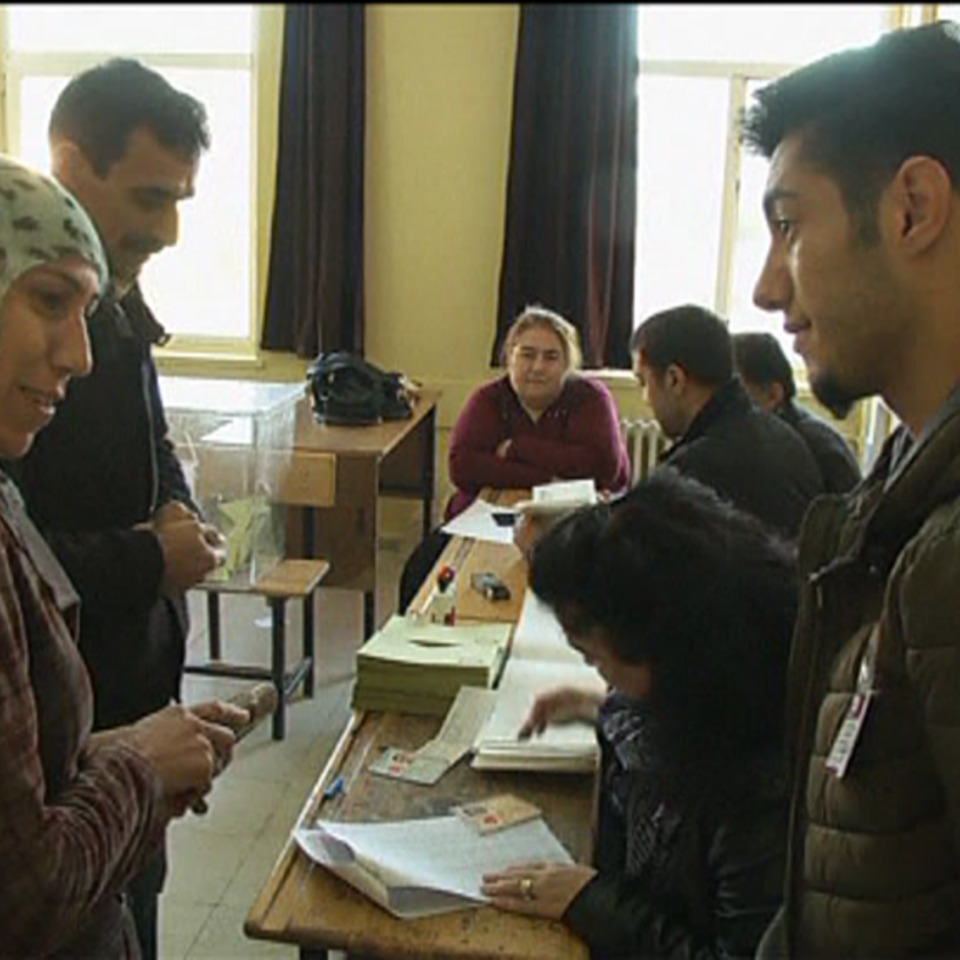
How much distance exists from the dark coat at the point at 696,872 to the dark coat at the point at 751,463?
1.15 m

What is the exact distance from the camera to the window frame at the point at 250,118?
207 inches

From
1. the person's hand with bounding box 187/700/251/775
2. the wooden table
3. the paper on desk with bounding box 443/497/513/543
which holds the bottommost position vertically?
the wooden table

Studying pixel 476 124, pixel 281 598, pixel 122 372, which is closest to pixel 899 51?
pixel 122 372

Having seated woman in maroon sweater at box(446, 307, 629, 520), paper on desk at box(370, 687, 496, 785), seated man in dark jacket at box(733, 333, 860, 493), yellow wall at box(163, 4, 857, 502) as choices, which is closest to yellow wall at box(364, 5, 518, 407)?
yellow wall at box(163, 4, 857, 502)

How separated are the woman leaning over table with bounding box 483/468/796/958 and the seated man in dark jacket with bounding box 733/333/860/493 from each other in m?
1.58

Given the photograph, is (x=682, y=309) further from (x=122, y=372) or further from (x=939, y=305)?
(x=939, y=305)

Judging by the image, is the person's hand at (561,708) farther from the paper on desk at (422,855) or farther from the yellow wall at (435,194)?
the yellow wall at (435,194)

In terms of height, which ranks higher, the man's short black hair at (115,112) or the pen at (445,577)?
the man's short black hair at (115,112)

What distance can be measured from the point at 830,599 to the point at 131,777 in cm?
65

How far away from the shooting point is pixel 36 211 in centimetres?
106

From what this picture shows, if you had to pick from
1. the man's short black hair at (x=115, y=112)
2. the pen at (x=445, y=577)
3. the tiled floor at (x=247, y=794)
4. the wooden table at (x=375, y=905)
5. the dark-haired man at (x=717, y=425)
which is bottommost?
the tiled floor at (x=247, y=794)

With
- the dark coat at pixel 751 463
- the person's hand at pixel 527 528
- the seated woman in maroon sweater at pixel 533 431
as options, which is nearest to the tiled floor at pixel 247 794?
the seated woman in maroon sweater at pixel 533 431

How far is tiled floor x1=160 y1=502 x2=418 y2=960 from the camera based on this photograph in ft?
8.41

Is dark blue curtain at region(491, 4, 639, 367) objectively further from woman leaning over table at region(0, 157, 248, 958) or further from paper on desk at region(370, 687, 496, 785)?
woman leaning over table at region(0, 157, 248, 958)
